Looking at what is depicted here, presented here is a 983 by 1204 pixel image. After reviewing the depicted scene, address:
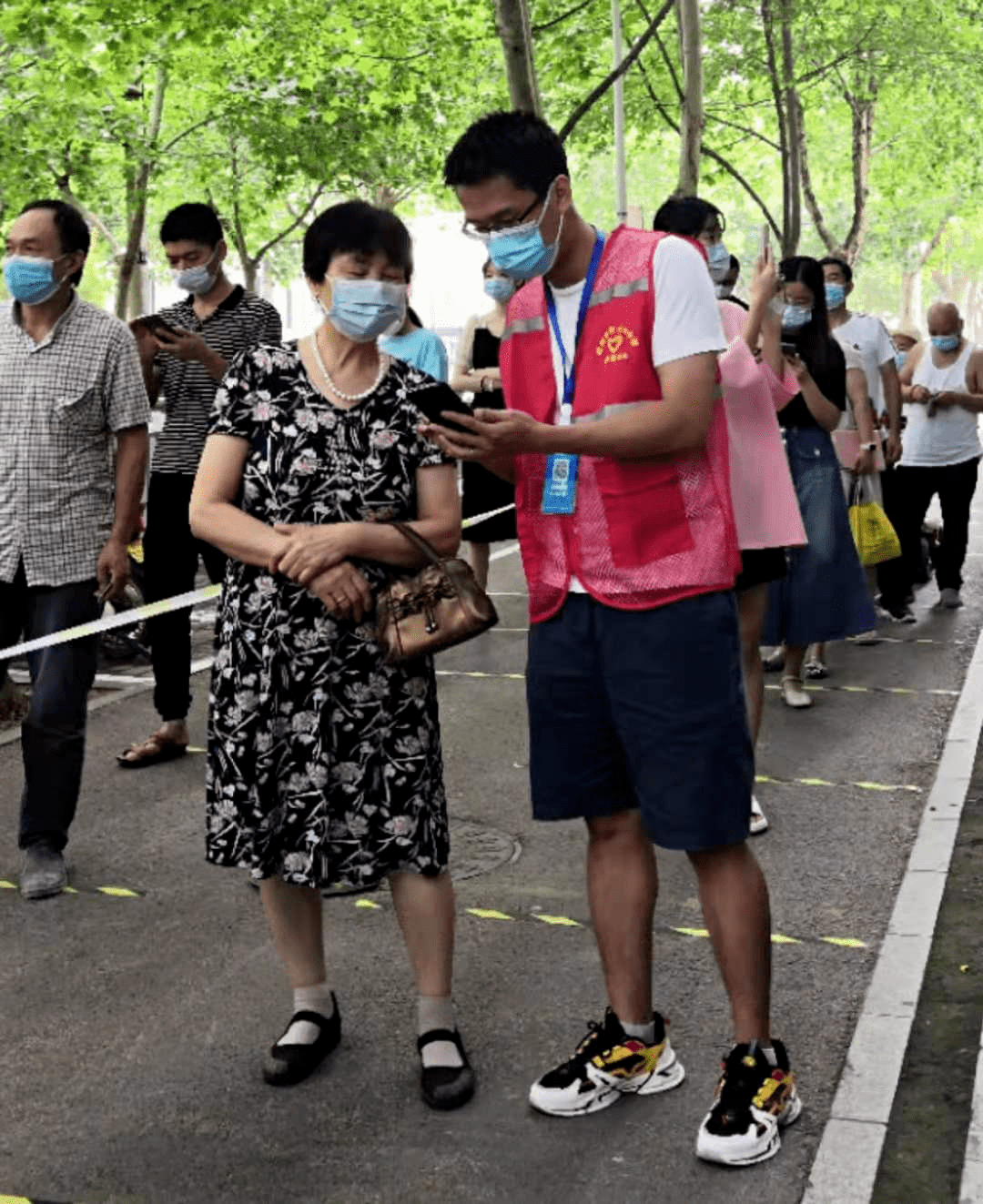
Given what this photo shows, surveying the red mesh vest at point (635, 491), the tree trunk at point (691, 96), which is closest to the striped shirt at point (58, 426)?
the red mesh vest at point (635, 491)

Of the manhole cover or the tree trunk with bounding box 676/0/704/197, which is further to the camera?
the tree trunk with bounding box 676/0/704/197

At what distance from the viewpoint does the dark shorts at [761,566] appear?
18.5 ft

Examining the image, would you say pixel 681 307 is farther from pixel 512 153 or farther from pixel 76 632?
pixel 76 632

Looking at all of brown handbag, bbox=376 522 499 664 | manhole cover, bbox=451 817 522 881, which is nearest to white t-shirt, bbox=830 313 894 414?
manhole cover, bbox=451 817 522 881

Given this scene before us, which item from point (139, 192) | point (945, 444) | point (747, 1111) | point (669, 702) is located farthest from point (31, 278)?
point (139, 192)

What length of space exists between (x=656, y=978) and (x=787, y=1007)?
14.8 inches

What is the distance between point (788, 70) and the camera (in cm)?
2472

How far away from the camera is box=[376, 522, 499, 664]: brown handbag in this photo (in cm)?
400

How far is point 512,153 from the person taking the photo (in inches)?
148

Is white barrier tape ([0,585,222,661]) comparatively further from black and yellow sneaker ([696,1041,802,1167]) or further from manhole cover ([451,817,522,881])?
black and yellow sneaker ([696,1041,802,1167])

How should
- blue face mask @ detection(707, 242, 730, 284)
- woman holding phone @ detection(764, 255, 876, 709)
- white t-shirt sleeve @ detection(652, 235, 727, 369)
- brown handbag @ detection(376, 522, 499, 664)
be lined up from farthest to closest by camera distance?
1. woman holding phone @ detection(764, 255, 876, 709)
2. blue face mask @ detection(707, 242, 730, 284)
3. brown handbag @ detection(376, 522, 499, 664)
4. white t-shirt sleeve @ detection(652, 235, 727, 369)

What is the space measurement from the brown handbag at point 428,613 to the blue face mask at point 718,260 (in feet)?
7.89

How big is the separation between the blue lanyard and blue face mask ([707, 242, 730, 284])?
2.31m

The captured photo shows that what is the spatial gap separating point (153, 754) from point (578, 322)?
13.9 feet
